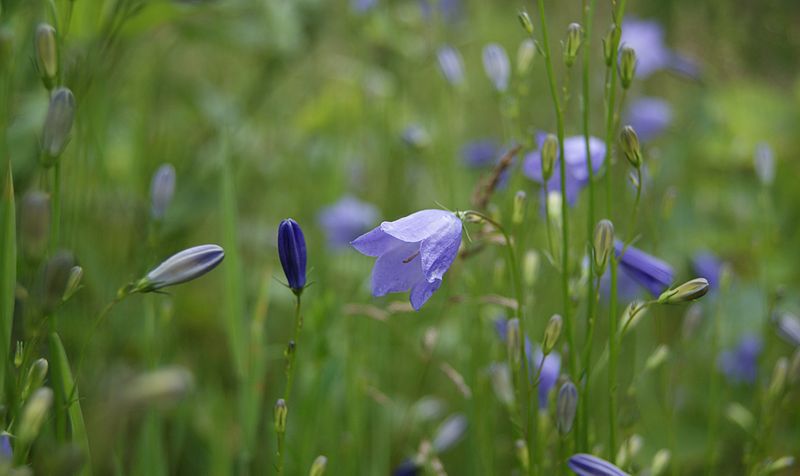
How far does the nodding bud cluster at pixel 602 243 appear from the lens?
937mm

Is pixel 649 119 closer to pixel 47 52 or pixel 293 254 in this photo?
pixel 293 254

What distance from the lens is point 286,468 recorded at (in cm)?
165

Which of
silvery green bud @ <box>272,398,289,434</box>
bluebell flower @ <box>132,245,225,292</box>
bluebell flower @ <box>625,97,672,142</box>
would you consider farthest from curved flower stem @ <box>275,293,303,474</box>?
bluebell flower @ <box>625,97,672,142</box>

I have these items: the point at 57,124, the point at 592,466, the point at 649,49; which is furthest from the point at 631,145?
the point at 649,49

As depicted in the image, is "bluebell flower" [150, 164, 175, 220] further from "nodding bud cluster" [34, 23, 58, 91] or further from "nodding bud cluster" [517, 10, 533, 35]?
"nodding bud cluster" [517, 10, 533, 35]

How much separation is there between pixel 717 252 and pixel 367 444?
1.25 meters

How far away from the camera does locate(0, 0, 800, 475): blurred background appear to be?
137 cm

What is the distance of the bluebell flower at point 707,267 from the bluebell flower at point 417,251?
3.47 ft

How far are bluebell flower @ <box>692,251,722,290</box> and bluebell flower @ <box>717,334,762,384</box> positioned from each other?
0.58 feet

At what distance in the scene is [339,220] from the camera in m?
2.30

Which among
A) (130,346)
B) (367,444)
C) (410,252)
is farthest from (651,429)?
(130,346)

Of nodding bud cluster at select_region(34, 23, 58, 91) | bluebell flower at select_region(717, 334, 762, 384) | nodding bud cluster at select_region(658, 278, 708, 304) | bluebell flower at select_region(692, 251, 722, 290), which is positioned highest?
nodding bud cluster at select_region(34, 23, 58, 91)

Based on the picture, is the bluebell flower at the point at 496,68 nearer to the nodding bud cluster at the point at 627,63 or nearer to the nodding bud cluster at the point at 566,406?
the nodding bud cluster at the point at 627,63

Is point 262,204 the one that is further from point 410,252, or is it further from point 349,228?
point 410,252
